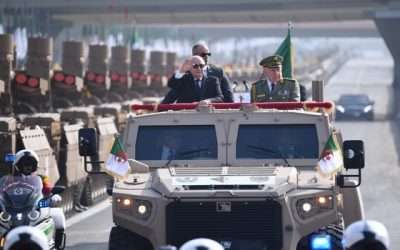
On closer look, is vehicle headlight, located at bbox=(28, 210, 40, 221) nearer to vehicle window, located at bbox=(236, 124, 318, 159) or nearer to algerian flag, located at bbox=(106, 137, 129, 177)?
algerian flag, located at bbox=(106, 137, 129, 177)

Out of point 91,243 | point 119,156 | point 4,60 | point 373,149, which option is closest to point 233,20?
point 373,149

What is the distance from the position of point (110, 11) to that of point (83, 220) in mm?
54276

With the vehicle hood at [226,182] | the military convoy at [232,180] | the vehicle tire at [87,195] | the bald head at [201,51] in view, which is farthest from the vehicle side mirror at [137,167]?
the vehicle tire at [87,195]

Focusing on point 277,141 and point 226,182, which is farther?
point 277,141

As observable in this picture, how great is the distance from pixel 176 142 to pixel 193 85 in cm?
191

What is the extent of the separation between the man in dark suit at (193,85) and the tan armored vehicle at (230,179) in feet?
3.70

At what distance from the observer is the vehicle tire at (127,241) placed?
12617mm

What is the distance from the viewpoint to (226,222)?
1234 centimetres

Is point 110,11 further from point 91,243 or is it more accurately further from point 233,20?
point 91,243

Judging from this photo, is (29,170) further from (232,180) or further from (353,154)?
(353,154)

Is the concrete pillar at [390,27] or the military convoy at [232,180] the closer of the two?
the military convoy at [232,180]

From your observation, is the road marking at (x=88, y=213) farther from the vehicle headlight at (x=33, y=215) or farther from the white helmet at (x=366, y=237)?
the white helmet at (x=366, y=237)

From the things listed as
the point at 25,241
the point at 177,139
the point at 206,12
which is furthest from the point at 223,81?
the point at 206,12

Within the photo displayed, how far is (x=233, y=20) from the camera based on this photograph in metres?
87.4
